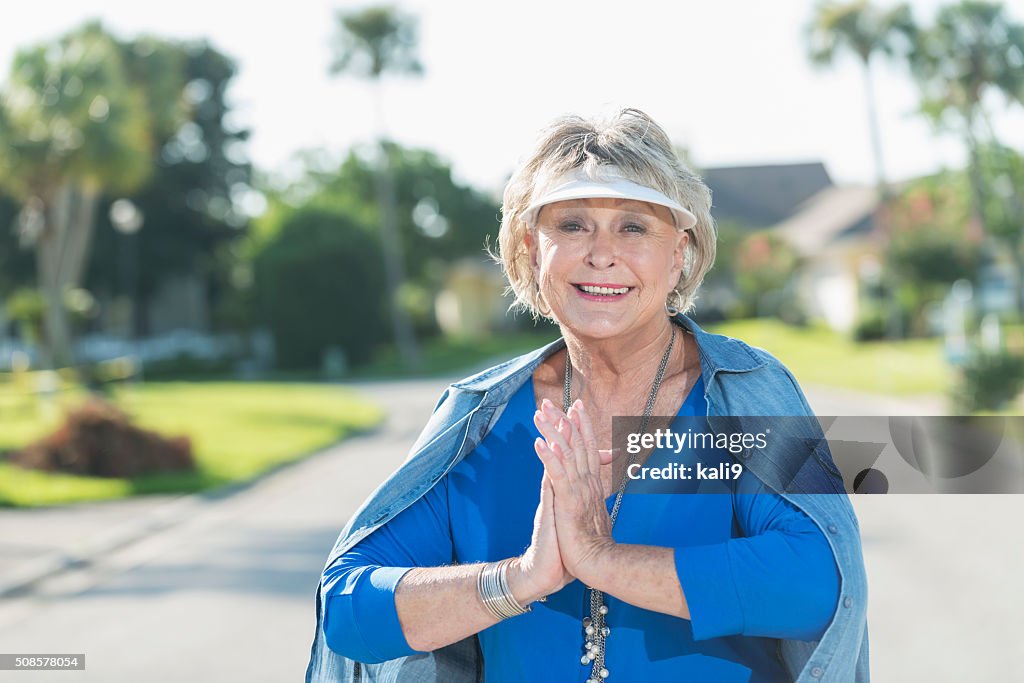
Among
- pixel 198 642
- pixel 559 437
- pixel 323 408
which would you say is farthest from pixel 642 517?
pixel 323 408

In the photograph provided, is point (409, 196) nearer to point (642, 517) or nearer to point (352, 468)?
point (352, 468)

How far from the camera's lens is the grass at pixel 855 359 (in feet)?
85.7

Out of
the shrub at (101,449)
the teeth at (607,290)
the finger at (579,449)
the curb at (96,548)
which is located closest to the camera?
the finger at (579,449)

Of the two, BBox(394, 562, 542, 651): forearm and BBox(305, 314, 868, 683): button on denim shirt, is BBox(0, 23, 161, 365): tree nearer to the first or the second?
BBox(305, 314, 868, 683): button on denim shirt

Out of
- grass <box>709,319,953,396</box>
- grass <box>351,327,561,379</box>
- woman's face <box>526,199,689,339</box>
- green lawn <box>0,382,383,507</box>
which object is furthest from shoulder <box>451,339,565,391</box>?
grass <box>351,327,561,379</box>

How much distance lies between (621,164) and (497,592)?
28.7 inches

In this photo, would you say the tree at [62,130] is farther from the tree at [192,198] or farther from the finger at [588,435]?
the finger at [588,435]

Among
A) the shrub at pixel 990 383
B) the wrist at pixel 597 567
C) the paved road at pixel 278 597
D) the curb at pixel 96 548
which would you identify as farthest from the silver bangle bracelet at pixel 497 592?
the shrub at pixel 990 383

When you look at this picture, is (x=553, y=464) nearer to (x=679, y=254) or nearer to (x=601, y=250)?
Result: (x=601, y=250)

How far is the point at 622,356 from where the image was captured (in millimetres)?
2223

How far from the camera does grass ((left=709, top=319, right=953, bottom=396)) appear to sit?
85.7 ft

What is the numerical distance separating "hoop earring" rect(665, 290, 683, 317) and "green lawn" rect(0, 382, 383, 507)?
11224 mm

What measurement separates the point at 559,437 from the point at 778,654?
0.52 metres

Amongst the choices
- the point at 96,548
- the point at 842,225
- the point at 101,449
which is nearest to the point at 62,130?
the point at 101,449
